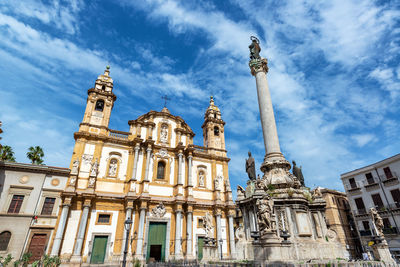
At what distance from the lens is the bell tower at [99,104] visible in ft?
71.5

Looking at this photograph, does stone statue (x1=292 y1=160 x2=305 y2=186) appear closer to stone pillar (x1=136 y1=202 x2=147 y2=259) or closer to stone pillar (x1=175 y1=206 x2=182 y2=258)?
stone pillar (x1=175 y1=206 x2=182 y2=258)

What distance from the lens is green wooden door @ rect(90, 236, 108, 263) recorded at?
17.3 m

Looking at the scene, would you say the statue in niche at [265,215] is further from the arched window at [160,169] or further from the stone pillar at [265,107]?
the arched window at [160,169]

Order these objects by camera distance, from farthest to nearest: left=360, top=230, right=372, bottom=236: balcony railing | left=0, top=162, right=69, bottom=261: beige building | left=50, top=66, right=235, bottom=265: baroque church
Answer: left=360, top=230, right=372, bottom=236: balcony railing
left=50, top=66, right=235, bottom=265: baroque church
left=0, top=162, right=69, bottom=261: beige building

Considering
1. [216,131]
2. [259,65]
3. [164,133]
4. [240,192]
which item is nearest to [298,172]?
[240,192]

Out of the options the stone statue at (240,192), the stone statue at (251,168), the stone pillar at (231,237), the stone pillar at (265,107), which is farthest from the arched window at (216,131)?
the stone statue at (240,192)

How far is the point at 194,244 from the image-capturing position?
20297 mm

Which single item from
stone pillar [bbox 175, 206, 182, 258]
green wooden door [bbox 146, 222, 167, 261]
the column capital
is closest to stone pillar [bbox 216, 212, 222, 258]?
stone pillar [bbox 175, 206, 182, 258]

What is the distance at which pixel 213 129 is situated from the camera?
27.6m

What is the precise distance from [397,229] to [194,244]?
730 inches

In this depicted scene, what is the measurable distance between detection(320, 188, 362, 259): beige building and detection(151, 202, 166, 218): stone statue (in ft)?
67.8

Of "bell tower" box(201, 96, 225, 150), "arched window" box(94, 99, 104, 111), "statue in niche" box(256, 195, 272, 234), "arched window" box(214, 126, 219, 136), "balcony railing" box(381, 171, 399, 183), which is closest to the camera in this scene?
"statue in niche" box(256, 195, 272, 234)

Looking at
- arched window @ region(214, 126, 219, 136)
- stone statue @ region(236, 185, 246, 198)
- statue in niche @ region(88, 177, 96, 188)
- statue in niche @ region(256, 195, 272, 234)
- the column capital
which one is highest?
arched window @ region(214, 126, 219, 136)

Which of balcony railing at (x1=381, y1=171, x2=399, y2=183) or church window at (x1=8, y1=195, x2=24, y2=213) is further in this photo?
balcony railing at (x1=381, y1=171, x2=399, y2=183)
